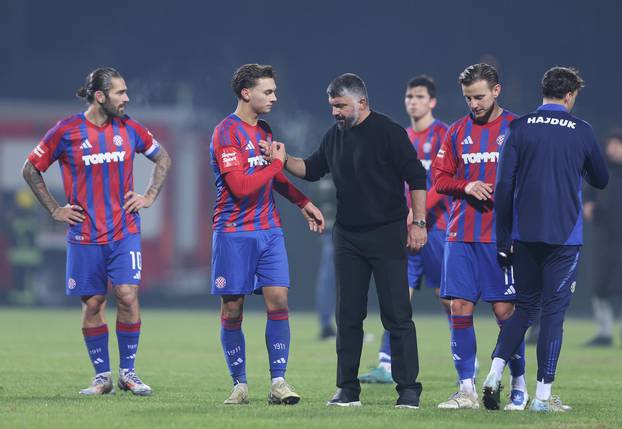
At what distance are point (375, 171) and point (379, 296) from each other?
2.63 feet

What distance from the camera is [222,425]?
7141mm

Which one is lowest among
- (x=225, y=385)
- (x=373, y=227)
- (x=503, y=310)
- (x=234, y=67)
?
(x=225, y=385)

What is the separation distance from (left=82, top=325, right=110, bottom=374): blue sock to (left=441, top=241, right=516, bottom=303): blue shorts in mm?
2484

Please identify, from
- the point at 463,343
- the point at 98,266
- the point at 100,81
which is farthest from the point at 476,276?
the point at 100,81

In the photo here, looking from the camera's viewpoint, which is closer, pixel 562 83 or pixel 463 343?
pixel 562 83

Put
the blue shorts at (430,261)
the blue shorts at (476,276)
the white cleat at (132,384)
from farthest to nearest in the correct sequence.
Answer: the blue shorts at (430,261), the white cleat at (132,384), the blue shorts at (476,276)

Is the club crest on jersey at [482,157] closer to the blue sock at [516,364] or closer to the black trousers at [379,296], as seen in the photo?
the black trousers at [379,296]

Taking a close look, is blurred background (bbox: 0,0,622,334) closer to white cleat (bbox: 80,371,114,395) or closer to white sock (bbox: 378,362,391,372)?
white sock (bbox: 378,362,391,372)

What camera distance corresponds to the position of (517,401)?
26.6 ft

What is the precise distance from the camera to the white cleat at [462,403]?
8.05 meters

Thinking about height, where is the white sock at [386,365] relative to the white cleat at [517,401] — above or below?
below

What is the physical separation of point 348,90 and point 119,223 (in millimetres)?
2074

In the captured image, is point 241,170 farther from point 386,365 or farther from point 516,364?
point 386,365

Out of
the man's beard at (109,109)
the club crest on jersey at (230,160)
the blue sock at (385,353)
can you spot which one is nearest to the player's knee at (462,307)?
the club crest on jersey at (230,160)
